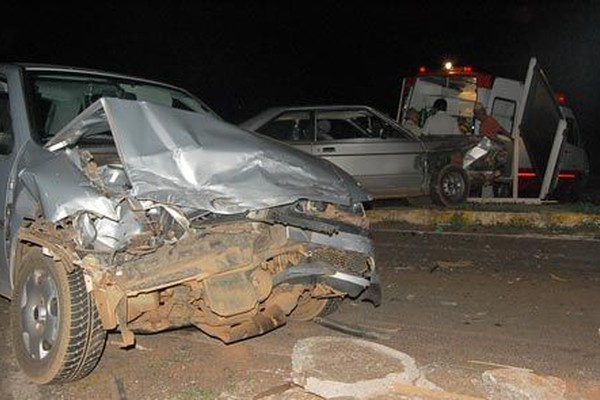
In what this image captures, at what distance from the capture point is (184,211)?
392cm

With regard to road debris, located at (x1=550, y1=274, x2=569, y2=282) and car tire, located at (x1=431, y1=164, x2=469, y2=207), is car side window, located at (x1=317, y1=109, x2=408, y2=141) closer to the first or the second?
car tire, located at (x1=431, y1=164, x2=469, y2=207)

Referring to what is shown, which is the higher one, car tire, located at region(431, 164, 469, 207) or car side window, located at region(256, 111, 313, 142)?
car side window, located at region(256, 111, 313, 142)

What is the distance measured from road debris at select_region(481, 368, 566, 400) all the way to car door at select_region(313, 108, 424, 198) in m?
6.15

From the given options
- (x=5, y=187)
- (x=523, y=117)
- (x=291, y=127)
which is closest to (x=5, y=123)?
(x=5, y=187)

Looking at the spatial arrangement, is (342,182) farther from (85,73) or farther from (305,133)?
(305,133)

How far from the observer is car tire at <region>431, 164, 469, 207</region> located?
1071cm

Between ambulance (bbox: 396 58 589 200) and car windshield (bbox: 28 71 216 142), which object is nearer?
car windshield (bbox: 28 71 216 142)

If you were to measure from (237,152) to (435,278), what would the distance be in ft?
10.7

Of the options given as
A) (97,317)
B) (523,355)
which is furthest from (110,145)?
(523,355)

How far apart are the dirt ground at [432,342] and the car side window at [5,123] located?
1.37 m

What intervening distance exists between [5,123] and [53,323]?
169 centimetres

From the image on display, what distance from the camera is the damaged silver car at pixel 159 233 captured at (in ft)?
12.5

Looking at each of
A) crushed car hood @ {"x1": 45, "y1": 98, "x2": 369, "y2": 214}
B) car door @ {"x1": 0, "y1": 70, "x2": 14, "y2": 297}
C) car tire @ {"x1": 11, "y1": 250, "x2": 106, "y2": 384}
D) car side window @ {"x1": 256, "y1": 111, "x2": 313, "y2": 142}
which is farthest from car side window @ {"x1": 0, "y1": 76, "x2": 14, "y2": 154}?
car side window @ {"x1": 256, "y1": 111, "x2": 313, "y2": 142}

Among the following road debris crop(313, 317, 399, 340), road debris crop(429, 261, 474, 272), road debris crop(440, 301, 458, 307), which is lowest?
road debris crop(429, 261, 474, 272)
